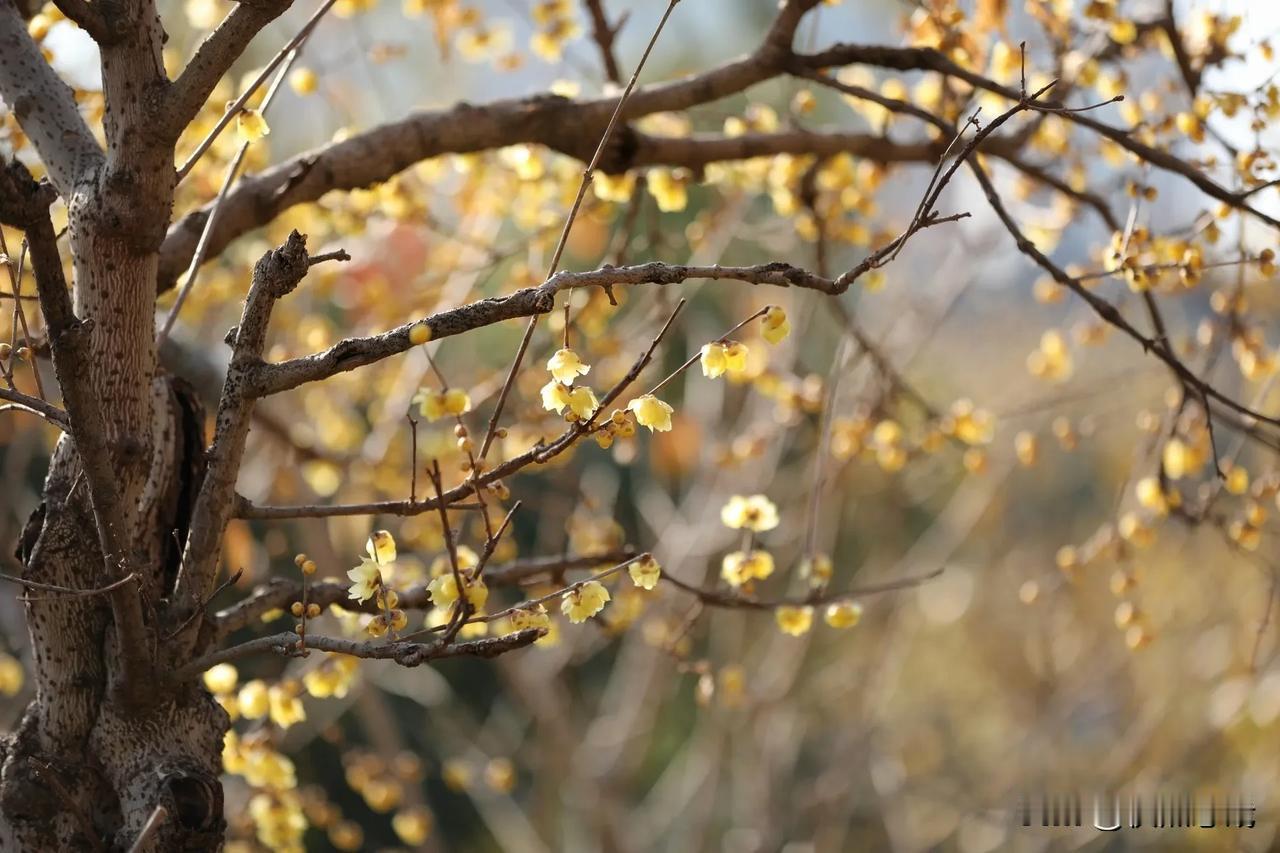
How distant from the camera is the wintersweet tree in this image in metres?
1.14

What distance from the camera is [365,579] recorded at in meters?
1.13

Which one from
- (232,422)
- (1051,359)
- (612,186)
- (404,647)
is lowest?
(404,647)

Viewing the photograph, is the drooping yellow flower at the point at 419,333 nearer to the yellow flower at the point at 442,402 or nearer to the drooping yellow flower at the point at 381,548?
the yellow flower at the point at 442,402

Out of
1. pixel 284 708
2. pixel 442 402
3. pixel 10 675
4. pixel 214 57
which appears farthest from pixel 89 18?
pixel 10 675

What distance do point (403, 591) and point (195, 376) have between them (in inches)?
35.0

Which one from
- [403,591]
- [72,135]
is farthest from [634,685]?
[72,135]

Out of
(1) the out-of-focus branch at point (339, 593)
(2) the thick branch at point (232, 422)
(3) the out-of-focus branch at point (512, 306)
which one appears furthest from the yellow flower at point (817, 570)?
(2) the thick branch at point (232, 422)

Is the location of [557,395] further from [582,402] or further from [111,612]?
[111,612]

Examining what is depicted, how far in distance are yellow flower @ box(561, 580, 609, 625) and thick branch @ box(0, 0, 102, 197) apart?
2.43ft

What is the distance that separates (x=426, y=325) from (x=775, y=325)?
0.38 metres

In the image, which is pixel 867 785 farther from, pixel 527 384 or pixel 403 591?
pixel 403 591

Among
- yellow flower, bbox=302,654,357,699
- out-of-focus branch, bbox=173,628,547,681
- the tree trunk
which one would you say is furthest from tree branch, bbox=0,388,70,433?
yellow flower, bbox=302,654,357,699

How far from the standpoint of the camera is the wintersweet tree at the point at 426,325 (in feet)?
3.73

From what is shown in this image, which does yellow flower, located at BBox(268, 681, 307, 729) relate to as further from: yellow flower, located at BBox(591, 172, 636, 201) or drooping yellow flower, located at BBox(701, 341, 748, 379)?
yellow flower, located at BBox(591, 172, 636, 201)
